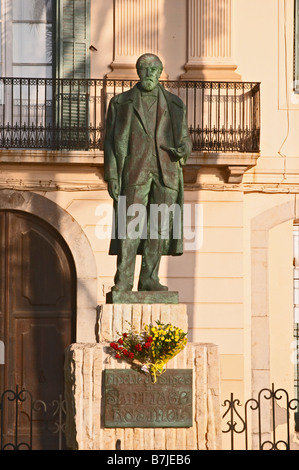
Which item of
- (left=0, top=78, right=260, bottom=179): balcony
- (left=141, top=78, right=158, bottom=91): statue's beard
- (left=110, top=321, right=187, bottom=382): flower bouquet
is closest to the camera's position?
(left=110, top=321, right=187, bottom=382): flower bouquet

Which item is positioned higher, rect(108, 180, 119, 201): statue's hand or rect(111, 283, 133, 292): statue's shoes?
rect(108, 180, 119, 201): statue's hand

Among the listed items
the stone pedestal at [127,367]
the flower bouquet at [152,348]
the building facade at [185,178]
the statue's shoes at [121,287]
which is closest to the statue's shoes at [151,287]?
the statue's shoes at [121,287]

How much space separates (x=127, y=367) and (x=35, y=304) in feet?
21.5

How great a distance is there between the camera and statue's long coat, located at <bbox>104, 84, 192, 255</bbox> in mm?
11195

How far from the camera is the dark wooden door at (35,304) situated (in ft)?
56.1

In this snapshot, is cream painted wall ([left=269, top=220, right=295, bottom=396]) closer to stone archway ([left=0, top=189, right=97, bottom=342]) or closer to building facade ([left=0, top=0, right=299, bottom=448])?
building facade ([left=0, top=0, right=299, bottom=448])

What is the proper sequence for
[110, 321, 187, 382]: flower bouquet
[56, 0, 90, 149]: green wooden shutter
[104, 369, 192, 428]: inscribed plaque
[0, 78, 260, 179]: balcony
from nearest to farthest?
1. [110, 321, 187, 382]: flower bouquet
2. [104, 369, 192, 428]: inscribed plaque
3. [0, 78, 260, 179]: balcony
4. [56, 0, 90, 149]: green wooden shutter

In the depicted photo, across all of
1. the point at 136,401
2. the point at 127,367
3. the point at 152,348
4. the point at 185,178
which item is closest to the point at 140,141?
the point at 152,348

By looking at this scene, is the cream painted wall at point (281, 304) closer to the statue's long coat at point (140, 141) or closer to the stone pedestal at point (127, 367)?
the statue's long coat at point (140, 141)

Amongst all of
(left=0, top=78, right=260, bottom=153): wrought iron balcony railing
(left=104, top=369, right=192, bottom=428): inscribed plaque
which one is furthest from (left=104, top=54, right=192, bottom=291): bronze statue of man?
(left=0, top=78, right=260, bottom=153): wrought iron balcony railing

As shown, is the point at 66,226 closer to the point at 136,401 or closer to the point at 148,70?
the point at 148,70

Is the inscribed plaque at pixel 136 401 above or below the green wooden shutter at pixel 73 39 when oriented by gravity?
below

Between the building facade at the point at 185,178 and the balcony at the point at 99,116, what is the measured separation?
0.02 m

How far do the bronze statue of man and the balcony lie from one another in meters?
5.62
